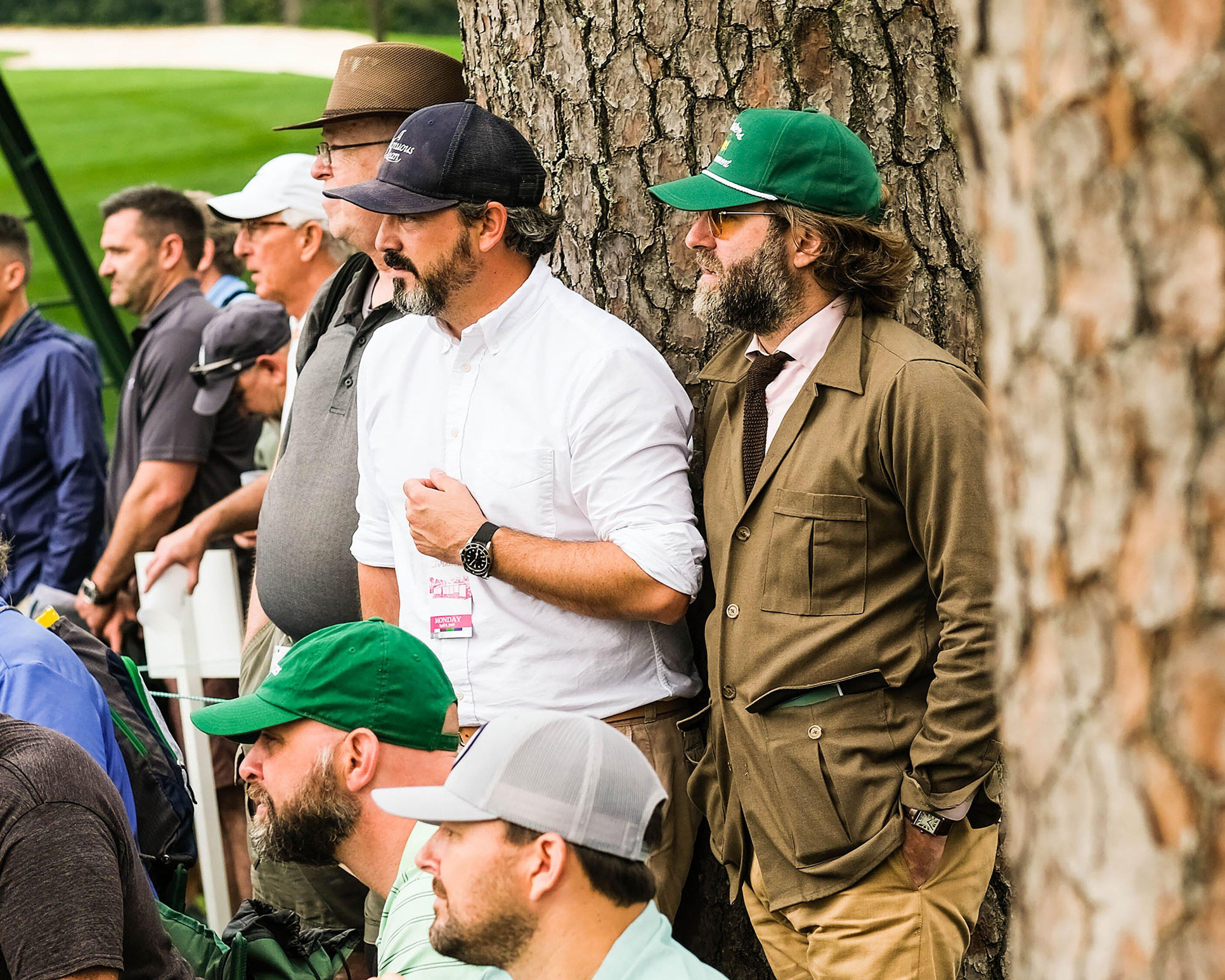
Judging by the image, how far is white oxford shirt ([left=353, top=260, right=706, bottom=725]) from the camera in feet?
8.63

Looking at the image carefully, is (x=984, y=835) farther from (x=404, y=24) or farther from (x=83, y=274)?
(x=404, y=24)

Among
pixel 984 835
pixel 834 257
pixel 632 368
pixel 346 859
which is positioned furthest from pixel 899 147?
pixel 346 859

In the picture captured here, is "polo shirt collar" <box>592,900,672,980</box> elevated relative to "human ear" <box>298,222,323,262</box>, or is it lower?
lower

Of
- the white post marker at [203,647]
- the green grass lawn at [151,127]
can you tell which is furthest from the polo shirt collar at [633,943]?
the green grass lawn at [151,127]

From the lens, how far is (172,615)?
4438mm

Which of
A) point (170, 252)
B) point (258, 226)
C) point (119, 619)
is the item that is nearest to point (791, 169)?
point (258, 226)

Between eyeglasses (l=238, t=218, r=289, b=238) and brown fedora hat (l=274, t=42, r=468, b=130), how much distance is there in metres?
0.85

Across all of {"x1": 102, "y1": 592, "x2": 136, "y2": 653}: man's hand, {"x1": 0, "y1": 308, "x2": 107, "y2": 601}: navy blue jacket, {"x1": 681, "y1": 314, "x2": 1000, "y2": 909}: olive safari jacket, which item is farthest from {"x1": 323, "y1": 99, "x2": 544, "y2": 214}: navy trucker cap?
{"x1": 0, "y1": 308, "x2": 107, "y2": 601}: navy blue jacket

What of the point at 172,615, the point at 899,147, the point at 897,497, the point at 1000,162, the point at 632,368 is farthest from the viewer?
the point at 172,615

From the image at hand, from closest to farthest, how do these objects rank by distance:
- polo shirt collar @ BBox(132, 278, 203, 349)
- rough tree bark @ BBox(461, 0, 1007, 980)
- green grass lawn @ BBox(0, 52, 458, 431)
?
1. rough tree bark @ BBox(461, 0, 1007, 980)
2. polo shirt collar @ BBox(132, 278, 203, 349)
3. green grass lawn @ BBox(0, 52, 458, 431)

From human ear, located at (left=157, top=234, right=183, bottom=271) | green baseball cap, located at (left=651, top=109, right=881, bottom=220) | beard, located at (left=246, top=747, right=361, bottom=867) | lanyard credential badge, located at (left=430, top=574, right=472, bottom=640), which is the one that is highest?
green baseball cap, located at (left=651, top=109, right=881, bottom=220)

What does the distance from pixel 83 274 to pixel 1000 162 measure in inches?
317

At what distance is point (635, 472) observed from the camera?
8.62 feet

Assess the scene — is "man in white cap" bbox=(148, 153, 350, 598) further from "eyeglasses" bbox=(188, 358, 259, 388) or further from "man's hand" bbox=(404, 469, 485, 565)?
"man's hand" bbox=(404, 469, 485, 565)
